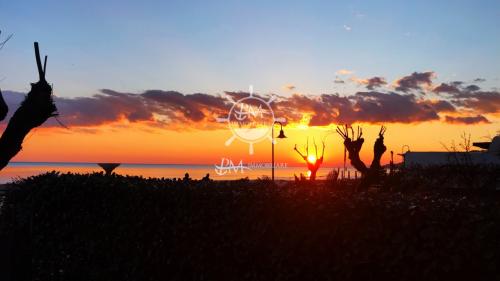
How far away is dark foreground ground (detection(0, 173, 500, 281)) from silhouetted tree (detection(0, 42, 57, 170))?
1.16 metres

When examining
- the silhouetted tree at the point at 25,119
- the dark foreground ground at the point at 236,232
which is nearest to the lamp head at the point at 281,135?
the silhouetted tree at the point at 25,119

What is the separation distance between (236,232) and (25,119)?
605cm

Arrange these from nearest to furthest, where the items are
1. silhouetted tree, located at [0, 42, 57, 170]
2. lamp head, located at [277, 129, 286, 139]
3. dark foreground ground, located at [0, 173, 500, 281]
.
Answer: dark foreground ground, located at [0, 173, 500, 281] < silhouetted tree, located at [0, 42, 57, 170] < lamp head, located at [277, 129, 286, 139]

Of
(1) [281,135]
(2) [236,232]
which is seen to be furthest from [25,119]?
(1) [281,135]

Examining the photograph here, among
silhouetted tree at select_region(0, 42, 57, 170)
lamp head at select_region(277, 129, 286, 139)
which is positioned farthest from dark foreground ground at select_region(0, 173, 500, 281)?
lamp head at select_region(277, 129, 286, 139)

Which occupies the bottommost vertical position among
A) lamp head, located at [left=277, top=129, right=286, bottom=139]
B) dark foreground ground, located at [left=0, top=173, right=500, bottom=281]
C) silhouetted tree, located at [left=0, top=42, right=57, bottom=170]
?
dark foreground ground, located at [left=0, top=173, right=500, bottom=281]

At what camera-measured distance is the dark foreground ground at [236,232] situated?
5.20 meters

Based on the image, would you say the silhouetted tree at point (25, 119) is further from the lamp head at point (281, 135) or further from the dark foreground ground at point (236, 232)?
the lamp head at point (281, 135)

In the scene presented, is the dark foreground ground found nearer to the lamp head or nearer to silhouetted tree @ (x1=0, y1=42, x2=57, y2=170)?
silhouetted tree @ (x1=0, y1=42, x2=57, y2=170)

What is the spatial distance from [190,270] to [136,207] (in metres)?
1.42

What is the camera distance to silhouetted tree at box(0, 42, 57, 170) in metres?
10.2

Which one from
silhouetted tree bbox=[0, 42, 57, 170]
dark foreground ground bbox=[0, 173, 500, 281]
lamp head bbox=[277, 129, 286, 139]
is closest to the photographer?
dark foreground ground bbox=[0, 173, 500, 281]

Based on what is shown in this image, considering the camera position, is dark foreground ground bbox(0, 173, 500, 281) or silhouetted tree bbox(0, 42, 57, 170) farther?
silhouetted tree bbox(0, 42, 57, 170)

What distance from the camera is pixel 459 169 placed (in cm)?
2062
